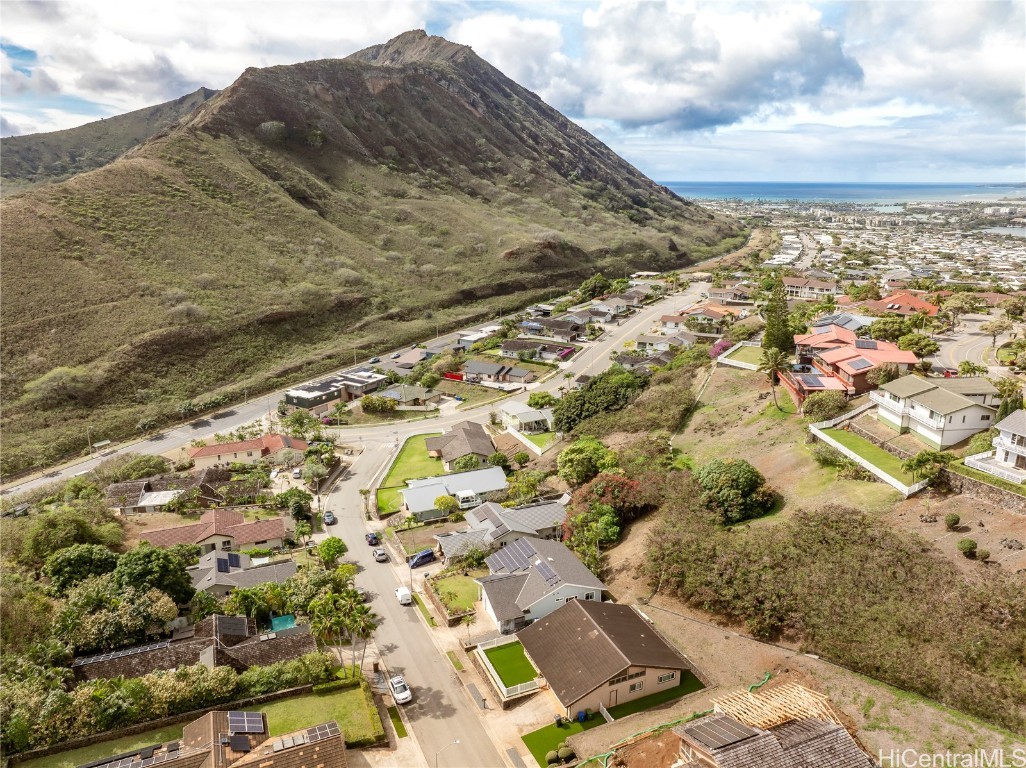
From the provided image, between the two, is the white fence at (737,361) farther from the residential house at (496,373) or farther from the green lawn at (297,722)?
the green lawn at (297,722)

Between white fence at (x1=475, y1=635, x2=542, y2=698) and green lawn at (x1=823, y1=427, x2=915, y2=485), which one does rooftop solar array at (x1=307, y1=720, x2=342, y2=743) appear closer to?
white fence at (x1=475, y1=635, x2=542, y2=698)

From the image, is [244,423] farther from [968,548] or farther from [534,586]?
[968,548]

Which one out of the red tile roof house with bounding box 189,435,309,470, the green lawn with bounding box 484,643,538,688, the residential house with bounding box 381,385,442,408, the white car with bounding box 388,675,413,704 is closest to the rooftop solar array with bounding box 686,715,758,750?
the green lawn with bounding box 484,643,538,688

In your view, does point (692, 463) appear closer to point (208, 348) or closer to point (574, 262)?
point (208, 348)

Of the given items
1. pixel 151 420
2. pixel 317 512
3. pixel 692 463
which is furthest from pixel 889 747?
pixel 151 420

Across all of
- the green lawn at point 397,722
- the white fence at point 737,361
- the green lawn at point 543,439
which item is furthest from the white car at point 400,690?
the white fence at point 737,361

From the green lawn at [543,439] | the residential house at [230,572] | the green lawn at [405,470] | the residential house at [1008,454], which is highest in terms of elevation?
the residential house at [1008,454]
